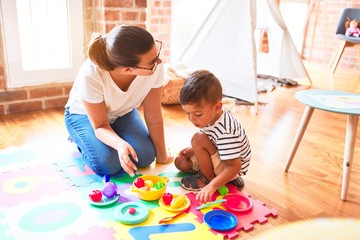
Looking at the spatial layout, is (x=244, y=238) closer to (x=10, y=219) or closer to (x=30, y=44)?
(x=10, y=219)

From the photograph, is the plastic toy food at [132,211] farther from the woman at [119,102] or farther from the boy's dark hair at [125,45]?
the boy's dark hair at [125,45]

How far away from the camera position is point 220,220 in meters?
1.08

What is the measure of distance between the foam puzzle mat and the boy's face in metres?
0.27

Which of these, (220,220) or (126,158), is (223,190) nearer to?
(220,220)

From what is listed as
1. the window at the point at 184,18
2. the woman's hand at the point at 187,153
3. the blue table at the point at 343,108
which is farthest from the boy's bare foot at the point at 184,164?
the window at the point at 184,18

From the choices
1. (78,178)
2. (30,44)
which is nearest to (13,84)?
(30,44)

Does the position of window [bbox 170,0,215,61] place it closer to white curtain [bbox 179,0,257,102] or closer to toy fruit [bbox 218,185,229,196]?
white curtain [bbox 179,0,257,102]

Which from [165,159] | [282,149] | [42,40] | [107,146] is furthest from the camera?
[42,40]

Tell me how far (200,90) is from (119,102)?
39 centimetres

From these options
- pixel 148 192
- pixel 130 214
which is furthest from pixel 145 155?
pixel 130 214

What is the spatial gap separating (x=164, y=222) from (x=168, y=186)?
0.74 feet

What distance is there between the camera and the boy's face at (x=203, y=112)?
1.11 m

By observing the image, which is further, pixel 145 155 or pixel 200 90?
pixel 145 155

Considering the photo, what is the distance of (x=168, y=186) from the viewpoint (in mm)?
1274
